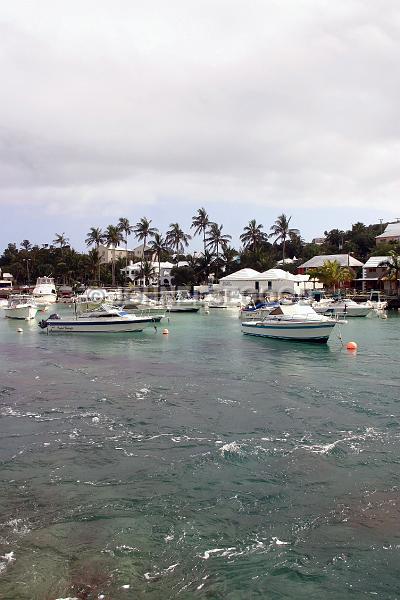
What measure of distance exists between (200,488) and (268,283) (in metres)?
85.7

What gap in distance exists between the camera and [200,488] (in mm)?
12328

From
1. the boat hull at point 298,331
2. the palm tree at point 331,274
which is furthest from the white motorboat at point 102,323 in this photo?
the palm tree at point 331,274

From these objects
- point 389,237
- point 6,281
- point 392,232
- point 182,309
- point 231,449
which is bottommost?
point 231,449

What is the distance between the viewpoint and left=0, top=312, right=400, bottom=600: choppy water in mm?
8906

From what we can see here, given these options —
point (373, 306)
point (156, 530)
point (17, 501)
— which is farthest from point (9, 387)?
point (373, 306)

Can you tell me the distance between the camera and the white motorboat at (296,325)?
129 ft

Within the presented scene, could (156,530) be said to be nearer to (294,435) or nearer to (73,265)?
(294,435)

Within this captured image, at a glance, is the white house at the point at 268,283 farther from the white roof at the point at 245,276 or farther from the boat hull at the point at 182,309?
the boat hull at the point at 182,309

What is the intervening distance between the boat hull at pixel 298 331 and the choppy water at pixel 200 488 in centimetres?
1373

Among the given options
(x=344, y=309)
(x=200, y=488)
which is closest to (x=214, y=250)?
(x=344, y=309)

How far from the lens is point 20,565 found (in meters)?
9.12

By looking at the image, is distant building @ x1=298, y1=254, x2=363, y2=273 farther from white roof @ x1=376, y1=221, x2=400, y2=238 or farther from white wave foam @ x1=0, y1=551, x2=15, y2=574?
white wave foam @ x1=0, y1=551, x2=15, y2=574

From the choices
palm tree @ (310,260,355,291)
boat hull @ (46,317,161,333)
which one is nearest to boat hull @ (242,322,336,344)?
boat hull @ (46,317,161,333)

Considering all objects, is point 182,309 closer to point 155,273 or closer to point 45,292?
point 155,273
